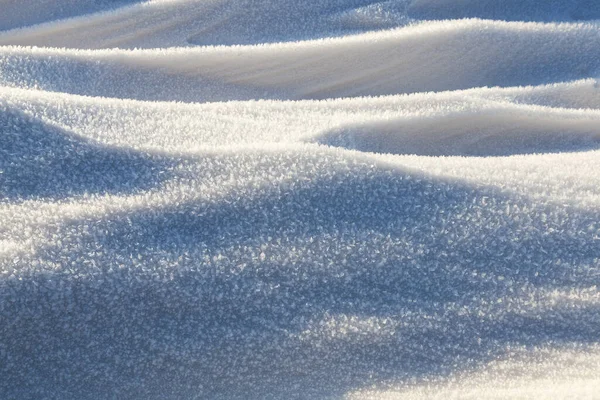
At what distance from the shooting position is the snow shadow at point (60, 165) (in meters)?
0.60

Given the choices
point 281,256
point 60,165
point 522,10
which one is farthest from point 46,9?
point 522,10

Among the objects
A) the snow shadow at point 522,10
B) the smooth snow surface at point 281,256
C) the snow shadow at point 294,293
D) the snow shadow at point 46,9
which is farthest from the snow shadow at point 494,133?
the snow shadow at point 46,9

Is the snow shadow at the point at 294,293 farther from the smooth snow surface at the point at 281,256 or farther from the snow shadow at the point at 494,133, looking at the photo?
the snow shadow at the point at 494,133

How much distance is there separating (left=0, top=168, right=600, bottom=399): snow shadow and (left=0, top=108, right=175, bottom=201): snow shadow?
0.15ft

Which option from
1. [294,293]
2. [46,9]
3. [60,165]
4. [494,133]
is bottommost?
[294,293]

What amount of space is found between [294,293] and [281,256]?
1.4 inches

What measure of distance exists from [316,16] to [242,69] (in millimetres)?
166

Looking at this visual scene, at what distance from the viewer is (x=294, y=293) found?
590 mm

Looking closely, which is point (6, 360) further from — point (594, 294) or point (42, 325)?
point (594, 294)

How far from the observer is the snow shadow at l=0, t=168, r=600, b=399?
56 cm

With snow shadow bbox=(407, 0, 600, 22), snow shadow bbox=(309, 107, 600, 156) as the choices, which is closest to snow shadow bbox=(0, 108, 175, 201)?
snow shadow bbox=(309, 107, 600, 156)

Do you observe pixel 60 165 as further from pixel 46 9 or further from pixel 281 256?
pixel 46 9

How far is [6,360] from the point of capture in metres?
0.55

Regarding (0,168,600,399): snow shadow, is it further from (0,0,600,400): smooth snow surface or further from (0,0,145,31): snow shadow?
(0,0,145,31): snow shadow
